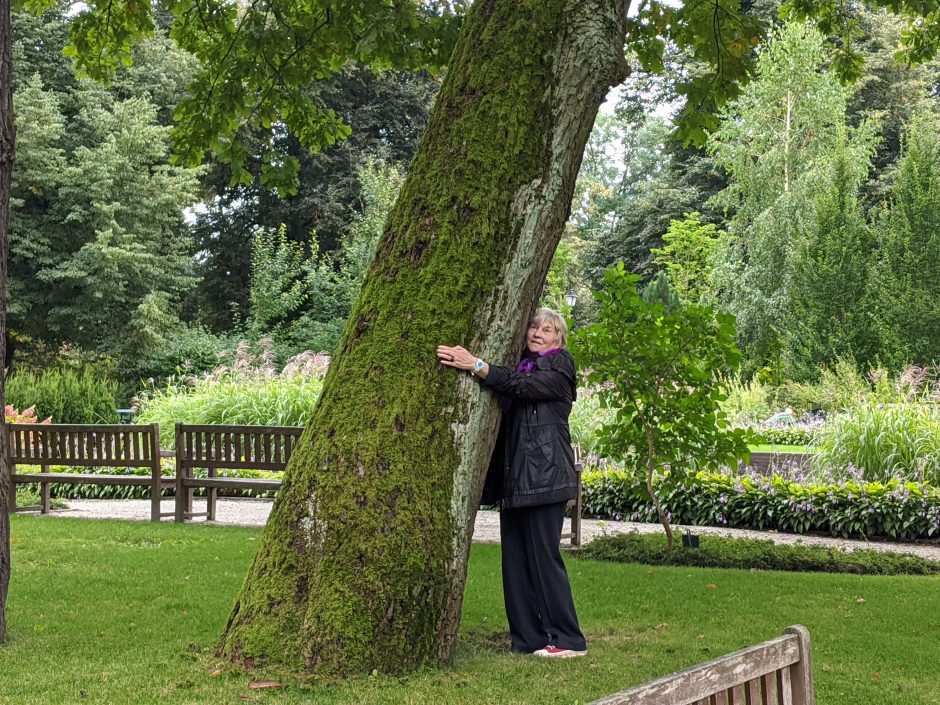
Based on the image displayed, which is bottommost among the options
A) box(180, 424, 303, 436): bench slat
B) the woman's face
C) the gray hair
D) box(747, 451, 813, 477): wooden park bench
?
box(747, 451, 813, 477): wooden park bench

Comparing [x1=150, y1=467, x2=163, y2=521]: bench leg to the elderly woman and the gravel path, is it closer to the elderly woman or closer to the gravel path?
the gravel path

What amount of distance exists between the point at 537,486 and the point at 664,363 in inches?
132

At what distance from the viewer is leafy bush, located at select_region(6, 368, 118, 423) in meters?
18.4

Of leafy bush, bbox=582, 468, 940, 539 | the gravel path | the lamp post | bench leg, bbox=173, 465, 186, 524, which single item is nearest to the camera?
the gravel path

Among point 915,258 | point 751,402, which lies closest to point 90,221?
point 751,402

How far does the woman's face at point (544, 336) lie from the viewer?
16.2ft

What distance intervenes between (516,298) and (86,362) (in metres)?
26.1

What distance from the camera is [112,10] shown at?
28.9 ft

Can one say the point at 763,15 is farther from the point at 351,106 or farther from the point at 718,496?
the point at 718,496

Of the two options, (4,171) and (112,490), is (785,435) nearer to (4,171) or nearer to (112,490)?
(112,490)

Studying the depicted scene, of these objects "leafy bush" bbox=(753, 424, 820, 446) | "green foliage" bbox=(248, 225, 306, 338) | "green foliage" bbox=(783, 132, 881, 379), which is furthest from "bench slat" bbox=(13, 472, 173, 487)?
"green foliage" bbox=(783, 132, 881, 379)

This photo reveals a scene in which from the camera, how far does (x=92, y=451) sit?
10.7 meters

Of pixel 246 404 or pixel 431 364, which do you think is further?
pixel 246 404

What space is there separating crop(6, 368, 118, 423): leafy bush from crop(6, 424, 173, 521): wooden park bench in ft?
25.5
